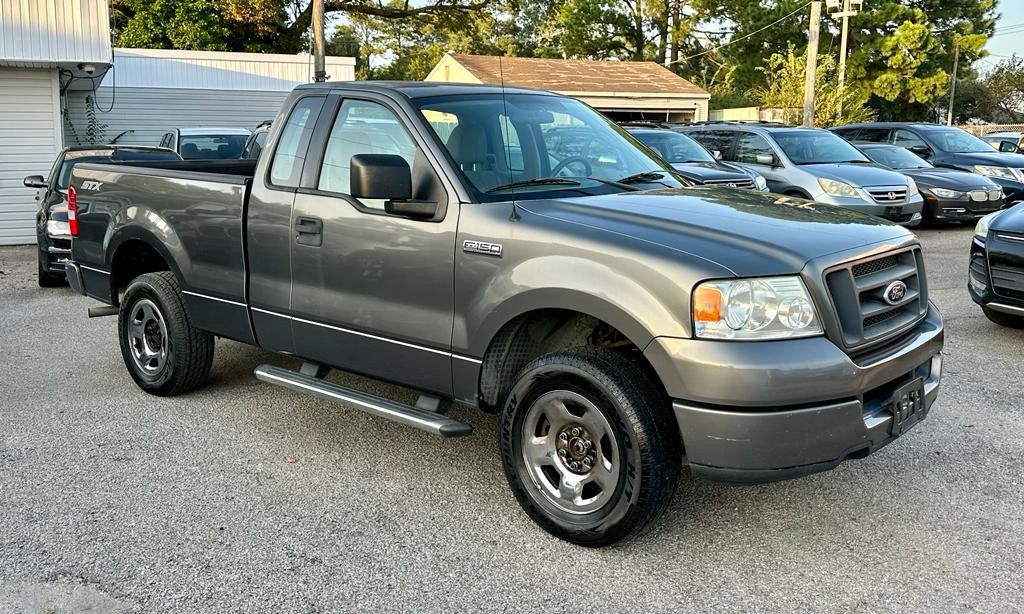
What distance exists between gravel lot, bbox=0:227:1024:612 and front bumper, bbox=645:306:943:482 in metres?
0.49

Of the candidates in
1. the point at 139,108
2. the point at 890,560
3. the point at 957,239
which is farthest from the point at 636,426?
the point at 139,108

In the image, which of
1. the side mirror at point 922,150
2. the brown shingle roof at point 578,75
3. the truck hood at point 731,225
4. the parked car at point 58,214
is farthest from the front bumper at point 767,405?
the brown shingle roof at point 578,75

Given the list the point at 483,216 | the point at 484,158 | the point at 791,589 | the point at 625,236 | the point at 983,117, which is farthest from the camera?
the point at 983,117

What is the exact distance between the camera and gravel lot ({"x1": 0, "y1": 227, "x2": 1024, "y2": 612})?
3494mm

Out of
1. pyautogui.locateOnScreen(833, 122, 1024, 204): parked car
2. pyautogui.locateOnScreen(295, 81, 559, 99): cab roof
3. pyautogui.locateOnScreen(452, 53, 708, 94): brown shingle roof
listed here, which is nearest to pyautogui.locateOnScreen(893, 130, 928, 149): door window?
pyautogui.locateOnScreen(833, 122, 1024, 204): parked car

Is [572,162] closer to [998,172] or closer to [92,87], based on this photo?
[998,172]

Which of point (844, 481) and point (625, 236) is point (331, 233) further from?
point (844, 481)

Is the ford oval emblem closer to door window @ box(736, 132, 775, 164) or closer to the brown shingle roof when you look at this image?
door window @ box(736, 132, 775, 164)

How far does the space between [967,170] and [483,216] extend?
582 inches

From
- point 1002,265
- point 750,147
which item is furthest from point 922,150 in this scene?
point 1002,265

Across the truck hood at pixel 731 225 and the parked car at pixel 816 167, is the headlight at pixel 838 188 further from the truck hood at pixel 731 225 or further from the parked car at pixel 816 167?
the truck hood at pixel 731 225

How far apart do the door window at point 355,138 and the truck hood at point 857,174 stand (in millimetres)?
10012

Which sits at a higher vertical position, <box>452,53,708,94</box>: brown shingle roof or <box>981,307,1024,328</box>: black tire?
<box>452,53,708,94</box>: brown shingle roof

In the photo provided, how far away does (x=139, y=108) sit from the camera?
932 inches
